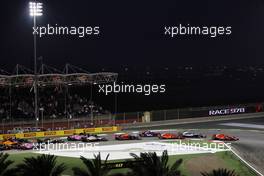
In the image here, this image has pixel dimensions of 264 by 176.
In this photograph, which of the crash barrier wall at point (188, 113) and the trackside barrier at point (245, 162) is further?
the crash barrier wall at point (188, 113)

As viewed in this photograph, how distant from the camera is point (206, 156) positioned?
36656 mm

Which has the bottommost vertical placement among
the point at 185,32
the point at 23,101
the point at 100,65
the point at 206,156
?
the point at 206,156

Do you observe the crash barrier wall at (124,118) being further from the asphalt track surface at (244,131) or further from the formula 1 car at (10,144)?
the formula 1 car at (10,144)

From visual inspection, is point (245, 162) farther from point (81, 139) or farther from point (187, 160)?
point (81, 139)

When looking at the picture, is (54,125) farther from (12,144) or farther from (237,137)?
(237,137)

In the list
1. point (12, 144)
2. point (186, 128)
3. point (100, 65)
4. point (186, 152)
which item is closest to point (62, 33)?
point (100, 65)

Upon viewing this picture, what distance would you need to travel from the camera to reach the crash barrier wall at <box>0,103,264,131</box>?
56.6 meters

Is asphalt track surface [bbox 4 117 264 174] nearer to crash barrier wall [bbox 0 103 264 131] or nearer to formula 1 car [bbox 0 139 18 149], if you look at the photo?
crash barrier wall [bbox 0 103 264 131]

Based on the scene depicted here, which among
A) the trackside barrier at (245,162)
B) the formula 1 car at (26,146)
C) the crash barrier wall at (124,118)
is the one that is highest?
the crash barrier wall at (124,118)

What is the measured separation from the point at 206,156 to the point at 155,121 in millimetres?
28340

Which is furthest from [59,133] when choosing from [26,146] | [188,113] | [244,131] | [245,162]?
[245,162]

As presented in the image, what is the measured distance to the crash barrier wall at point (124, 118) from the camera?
5656 centimetres

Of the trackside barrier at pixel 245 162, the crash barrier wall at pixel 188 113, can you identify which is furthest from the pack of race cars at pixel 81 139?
the crash barrier wall at pixel 188 113

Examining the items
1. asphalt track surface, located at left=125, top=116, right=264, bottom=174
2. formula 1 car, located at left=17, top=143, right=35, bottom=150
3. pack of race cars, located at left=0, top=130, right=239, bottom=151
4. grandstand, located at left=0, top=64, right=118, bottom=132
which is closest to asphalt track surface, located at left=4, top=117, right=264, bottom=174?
asphalt track surface, located at left=125, top=116, right=264, bottom=174
